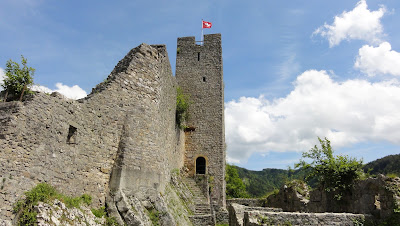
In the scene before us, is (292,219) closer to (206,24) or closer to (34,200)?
(34,200)

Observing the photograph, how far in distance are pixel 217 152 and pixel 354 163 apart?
1193 cm

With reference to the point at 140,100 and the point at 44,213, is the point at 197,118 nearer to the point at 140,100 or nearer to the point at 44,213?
the point at 140,100

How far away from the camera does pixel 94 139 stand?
9.24 metres

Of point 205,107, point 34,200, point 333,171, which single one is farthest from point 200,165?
point 34,200

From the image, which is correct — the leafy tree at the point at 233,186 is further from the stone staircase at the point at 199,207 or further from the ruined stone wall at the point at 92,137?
the ruined stone wall at the point at 92,137

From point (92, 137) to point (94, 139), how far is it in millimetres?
107

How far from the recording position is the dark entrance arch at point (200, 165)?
73.8ft

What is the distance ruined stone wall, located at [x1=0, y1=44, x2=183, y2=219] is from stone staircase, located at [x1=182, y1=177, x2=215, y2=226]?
404 cm

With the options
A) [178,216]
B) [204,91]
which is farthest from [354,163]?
[204,91]

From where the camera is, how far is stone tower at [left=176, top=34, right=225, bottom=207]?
22312 millimetres

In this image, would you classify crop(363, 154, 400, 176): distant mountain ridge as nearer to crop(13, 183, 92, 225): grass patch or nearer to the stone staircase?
the stone staircase

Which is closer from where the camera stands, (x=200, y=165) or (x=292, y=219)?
(x=292, y=219)

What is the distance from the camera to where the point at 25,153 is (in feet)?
22.3

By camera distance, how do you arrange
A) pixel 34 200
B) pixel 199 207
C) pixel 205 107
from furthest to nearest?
1. pixel 205 107
2. pixel 199 207
3. pixel 34 200
